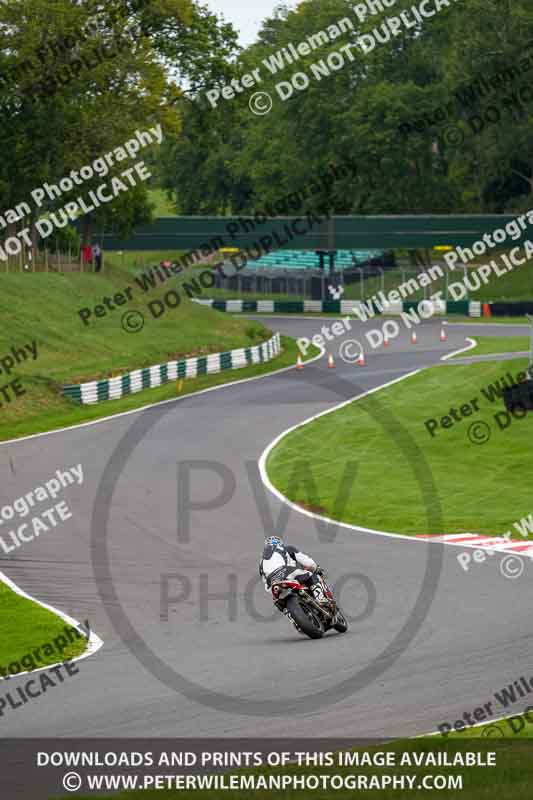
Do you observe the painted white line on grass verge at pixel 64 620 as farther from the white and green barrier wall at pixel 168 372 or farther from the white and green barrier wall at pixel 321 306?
the white and green barrier wall at pixel 321 306

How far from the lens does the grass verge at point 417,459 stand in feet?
89.0

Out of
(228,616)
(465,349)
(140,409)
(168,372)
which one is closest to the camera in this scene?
(228,616)

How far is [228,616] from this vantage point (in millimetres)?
18531

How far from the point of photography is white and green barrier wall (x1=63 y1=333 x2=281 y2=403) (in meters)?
42.9

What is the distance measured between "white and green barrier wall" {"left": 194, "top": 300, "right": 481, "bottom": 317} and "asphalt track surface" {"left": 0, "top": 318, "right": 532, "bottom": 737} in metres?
38.5

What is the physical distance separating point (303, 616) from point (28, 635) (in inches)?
160

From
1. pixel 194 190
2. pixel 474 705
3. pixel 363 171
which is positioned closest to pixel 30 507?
pixel 474 705

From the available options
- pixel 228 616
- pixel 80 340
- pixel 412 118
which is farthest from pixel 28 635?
pixel 412 118

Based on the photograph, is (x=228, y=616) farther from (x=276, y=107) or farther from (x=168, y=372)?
(x=276, y=107)

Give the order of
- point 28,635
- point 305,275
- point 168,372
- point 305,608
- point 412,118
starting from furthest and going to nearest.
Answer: point 412,118, point 305,275, point 168,372, point 28,635, point 305,608

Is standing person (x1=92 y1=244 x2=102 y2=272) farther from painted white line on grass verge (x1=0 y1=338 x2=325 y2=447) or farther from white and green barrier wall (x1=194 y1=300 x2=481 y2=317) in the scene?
painted white line on grass verge (x1=0 y1=338 x2=325 y2=447)

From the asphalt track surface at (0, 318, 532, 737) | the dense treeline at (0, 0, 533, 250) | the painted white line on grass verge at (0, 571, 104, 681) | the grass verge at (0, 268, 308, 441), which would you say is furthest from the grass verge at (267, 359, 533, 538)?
the dense treeline at (0, 0, 533, 250)

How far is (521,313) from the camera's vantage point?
71.7 meters

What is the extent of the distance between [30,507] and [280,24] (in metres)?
101
